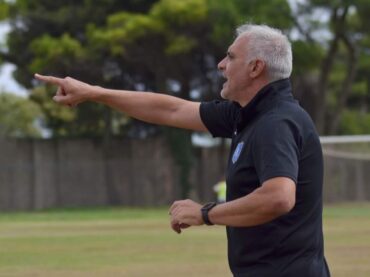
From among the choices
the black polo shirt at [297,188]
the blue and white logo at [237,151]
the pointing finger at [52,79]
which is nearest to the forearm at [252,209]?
the black polo shirt at [297,188]

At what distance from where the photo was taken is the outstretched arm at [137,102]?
6.70 meters

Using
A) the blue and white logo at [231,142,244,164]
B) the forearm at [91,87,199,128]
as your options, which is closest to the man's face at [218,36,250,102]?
the blue and white logo at [231,142,244,164]

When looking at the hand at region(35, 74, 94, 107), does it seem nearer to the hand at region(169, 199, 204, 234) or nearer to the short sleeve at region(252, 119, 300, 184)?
the hand at region(169, 199, 204, 234)

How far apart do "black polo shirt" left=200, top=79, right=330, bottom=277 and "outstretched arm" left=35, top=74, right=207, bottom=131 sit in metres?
0.92

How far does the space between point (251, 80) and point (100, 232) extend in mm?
24151

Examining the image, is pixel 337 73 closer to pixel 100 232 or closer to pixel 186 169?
pixel 186 169

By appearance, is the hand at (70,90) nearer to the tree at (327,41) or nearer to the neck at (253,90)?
the neck at (253,90)

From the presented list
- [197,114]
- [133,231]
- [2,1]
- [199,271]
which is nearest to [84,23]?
[2,1]

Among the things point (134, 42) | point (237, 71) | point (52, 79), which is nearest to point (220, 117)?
point (237, 71)

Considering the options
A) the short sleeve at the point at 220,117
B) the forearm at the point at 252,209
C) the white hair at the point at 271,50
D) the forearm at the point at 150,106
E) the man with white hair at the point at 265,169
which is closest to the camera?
the forearm at the point at 252,209

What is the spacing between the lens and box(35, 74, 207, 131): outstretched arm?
6.70 meters

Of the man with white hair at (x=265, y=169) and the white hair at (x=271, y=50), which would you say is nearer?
the man with white hair at (x=265, y=169)

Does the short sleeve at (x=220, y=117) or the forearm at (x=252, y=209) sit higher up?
the short sleeve at (x=220, y=117)

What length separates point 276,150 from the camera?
5520mm
